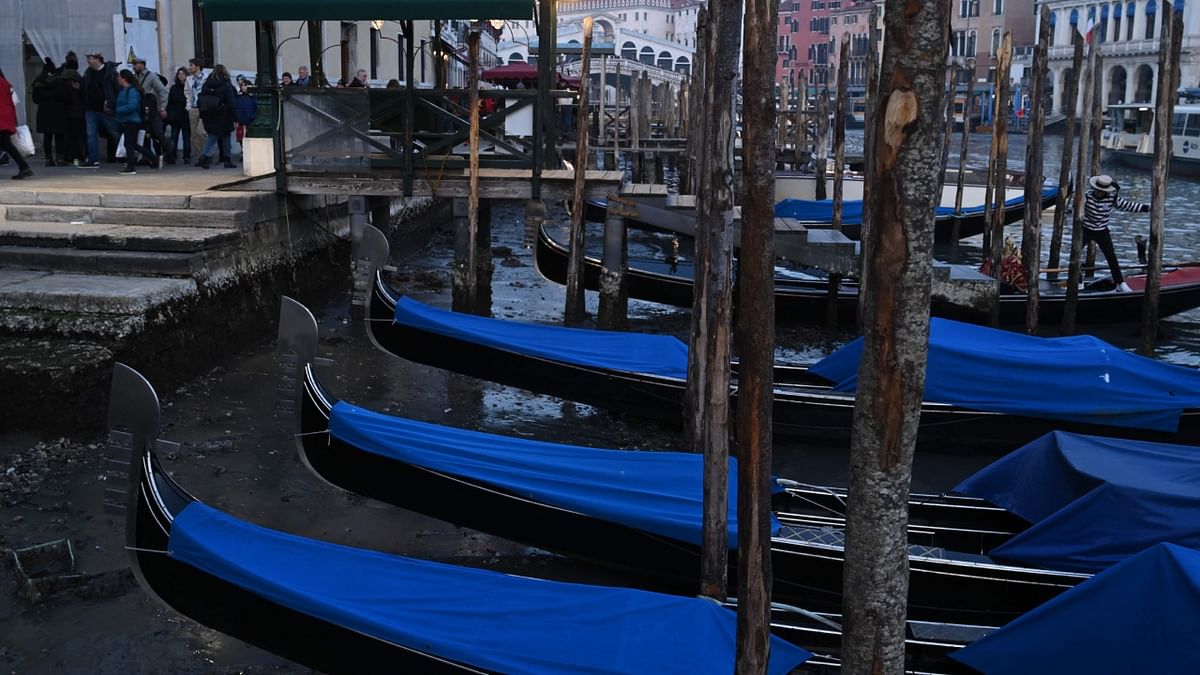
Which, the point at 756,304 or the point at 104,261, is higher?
the point at 756,304

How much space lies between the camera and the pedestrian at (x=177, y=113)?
9492 millimetres

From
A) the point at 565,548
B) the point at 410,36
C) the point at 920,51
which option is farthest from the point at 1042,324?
the point at 920,51

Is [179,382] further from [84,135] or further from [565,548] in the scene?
[84,135]

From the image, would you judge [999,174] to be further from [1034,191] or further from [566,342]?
[566,342]

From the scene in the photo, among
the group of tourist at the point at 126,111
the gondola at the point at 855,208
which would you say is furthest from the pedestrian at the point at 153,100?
the gondola at the point at 855,208

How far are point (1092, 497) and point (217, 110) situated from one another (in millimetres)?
7623

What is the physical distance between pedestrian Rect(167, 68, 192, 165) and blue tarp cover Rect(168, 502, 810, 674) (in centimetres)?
688

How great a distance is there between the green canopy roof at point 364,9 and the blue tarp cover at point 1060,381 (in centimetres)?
329

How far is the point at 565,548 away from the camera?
14.1ft

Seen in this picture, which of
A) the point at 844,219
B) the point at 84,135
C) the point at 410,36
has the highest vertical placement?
the point at 410,36

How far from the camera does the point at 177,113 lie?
9750mm

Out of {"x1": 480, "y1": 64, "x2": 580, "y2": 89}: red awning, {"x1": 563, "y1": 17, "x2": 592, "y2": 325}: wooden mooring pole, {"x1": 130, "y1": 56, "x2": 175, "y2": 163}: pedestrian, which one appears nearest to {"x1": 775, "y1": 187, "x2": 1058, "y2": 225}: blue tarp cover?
{"x1": 563, "y1": 17, "x2": 592, "y2": 325}: wooden mooring pole

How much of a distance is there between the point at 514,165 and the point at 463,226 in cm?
59

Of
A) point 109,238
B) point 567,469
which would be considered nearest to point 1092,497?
point 567,469
